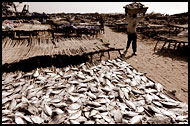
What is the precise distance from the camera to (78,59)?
5.90m

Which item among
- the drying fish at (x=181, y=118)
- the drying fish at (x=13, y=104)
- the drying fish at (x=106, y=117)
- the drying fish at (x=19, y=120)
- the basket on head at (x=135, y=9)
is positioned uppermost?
the basket on head at (x=135, y=9)

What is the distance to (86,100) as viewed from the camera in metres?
3.06

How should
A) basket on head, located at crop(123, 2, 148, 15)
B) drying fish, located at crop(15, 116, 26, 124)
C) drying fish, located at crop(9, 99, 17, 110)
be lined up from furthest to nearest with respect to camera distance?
basket on head, located at crop(123, 2, 148, 15)
drying fish, located at crop(9, 99, 17, 110)
drying fish, located at crop(15, 116, 26, 124)

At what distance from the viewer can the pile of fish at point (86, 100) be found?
2574 mm

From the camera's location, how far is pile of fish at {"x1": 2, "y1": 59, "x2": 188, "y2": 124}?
2.57 meters

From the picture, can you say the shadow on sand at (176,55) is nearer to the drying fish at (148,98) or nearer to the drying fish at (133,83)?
the drying fish at (133,83)

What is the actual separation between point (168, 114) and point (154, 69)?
3.17 metres

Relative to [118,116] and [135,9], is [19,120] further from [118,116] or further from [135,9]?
[135,9]

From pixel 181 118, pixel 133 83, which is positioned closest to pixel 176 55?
pixel 133 83

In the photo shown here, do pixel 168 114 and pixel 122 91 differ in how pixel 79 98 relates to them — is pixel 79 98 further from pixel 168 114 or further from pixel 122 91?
pixel 168 114

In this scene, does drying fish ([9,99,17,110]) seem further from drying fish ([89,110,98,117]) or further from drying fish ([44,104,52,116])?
drying fish ([89,110,98,117])

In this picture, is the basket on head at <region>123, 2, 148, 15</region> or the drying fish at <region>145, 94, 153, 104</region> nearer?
the drying fish at <region>145, 94, 153, 104</region>

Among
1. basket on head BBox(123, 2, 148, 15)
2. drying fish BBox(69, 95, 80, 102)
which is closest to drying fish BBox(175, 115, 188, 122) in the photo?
drying fish BBox(69, 95, 80, 102)

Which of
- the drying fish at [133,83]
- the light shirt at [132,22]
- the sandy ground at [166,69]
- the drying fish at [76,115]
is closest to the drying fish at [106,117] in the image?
the drying fish at [76,115]
